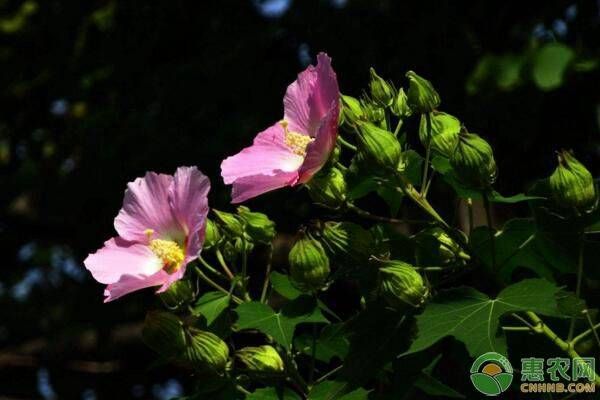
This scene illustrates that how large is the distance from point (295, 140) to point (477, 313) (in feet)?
0.70

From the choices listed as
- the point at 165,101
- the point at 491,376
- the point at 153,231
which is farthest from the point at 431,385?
the point at 165,101

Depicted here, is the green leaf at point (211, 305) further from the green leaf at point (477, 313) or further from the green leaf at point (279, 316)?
the green leaf at point (477, 313)

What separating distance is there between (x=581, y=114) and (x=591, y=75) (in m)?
0.09

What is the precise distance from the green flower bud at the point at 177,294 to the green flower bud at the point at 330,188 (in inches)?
4.8

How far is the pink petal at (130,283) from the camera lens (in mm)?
858

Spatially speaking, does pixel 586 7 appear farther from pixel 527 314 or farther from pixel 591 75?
pixel 527 314

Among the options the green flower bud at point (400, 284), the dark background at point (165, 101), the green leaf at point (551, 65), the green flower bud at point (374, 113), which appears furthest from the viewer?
the dark background at point (165, 101)

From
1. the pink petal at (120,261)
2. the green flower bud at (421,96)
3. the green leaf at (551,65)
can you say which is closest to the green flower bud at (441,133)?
the green flower bud at (421,96)

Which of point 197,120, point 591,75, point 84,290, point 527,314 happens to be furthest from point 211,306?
point 84,290

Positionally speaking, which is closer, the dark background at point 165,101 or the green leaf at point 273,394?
the green leaf at point 273,394

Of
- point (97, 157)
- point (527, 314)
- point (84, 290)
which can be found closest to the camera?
point (527, 314)

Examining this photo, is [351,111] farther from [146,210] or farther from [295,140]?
[146,210]

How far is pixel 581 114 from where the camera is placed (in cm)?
222

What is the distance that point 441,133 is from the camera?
0.82 meters
